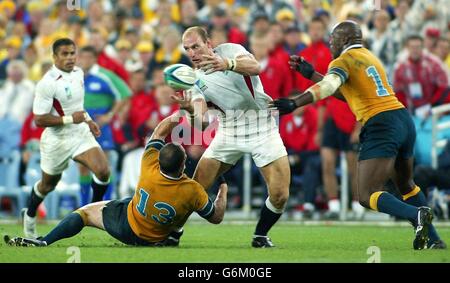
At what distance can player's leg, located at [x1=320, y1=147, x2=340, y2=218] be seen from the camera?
61.6 ft

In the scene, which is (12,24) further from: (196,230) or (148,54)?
(196,230)

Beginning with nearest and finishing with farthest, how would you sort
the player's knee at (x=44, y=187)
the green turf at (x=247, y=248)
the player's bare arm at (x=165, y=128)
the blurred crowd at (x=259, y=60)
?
1. the green turf at (x=247, y=248)
2. the player's bare arm at (x=165, y=128)
3. the player's knee at (x=44, y=187)
4. the blurred crowd at (x=259, y=60)

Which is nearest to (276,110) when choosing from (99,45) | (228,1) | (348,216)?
(348,216)

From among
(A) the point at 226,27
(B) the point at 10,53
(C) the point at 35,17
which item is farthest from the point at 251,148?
(C) the point at 35,17

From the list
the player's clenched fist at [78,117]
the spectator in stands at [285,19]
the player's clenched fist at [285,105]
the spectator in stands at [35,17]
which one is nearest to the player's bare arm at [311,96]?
the player's clenched fist at [285,105]

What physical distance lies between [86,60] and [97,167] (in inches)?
184

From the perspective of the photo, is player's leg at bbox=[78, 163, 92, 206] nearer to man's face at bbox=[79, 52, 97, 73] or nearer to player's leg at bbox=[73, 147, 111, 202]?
man's face at bbox=[79, 52, 97, 73]

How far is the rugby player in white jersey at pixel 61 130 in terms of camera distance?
584 inches

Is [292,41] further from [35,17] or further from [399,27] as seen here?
[35,17]

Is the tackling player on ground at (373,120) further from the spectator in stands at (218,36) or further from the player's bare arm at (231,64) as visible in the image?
the spectator in stands at (218,36)

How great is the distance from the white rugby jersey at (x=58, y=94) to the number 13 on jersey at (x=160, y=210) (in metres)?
3.39
